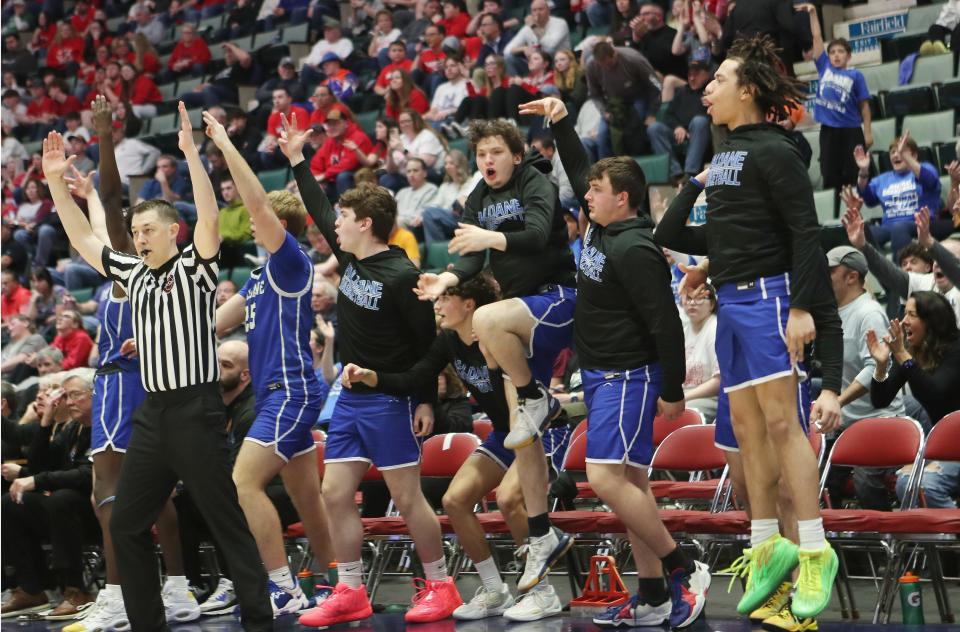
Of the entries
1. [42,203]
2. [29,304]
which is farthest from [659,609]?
[42,203]

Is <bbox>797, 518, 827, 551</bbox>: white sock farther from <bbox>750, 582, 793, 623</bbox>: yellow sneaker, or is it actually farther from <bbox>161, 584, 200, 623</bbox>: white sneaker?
<bbox>161, 584, 200, 623</bbox>: white sneaker

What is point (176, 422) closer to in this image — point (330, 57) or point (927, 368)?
point (927, 368)

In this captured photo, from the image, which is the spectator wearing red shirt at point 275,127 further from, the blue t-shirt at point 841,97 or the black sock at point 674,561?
the black sock at point 674,561

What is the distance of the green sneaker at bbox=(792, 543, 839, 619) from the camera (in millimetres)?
4461

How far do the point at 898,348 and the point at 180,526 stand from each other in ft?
13.0

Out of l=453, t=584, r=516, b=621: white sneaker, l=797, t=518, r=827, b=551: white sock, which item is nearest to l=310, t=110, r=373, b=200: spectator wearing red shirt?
l=453, t=584, r=516, b=621: white sneaker

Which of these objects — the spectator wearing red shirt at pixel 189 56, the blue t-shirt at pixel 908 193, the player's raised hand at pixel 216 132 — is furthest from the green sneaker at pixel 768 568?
the spectator wearing red shirt at pixel 189 56

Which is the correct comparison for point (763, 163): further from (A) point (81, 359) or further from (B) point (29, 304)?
(B) point (29, 304)

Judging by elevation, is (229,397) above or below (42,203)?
below

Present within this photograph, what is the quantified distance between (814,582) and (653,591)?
99 centimetres

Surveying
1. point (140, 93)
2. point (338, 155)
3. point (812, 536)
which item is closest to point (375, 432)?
point (812, 536)

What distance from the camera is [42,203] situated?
52.3 feet

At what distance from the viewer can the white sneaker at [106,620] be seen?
250 inches

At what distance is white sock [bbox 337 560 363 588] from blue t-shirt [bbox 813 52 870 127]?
5730mm
